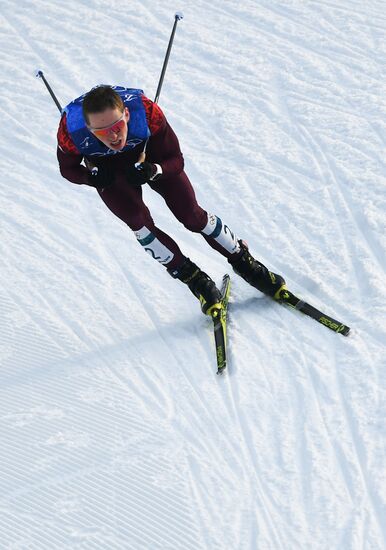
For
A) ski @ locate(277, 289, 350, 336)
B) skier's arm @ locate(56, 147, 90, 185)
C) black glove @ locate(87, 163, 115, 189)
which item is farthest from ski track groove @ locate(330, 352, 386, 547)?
skier's arm @ locate(56, 147, 90, 185)

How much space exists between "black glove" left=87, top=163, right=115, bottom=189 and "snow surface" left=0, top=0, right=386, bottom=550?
1065 millimetres

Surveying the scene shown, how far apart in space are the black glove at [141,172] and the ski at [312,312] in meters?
1.16

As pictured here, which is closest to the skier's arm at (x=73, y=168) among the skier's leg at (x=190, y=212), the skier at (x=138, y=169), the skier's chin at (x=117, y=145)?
the skier at (x=138, y=169)

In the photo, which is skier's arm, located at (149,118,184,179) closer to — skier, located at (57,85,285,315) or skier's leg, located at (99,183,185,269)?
skier, located at (57,85,285,315)

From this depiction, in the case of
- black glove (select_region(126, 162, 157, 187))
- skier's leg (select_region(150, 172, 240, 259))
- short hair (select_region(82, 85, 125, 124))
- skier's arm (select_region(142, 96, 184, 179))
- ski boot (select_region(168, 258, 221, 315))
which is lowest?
ski boot (select_region(168, 258, 221, 315))

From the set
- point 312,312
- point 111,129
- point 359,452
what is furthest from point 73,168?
point 359,452

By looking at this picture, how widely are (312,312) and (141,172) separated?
133cm

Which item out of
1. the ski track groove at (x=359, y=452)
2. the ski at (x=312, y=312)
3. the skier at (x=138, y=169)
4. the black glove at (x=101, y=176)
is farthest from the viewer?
the ski at (x=312, y=312)

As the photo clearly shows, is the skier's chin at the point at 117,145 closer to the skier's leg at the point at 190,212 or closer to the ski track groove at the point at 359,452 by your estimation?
the skier's leg at the point at 190,212

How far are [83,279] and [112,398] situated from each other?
1.10 meters

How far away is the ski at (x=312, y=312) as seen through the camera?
174 inches

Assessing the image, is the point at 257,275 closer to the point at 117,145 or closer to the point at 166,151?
the point at 166,151

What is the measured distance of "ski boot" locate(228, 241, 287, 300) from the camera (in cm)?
459

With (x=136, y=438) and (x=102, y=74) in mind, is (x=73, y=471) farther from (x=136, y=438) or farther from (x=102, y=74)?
(x=102, y=74)
